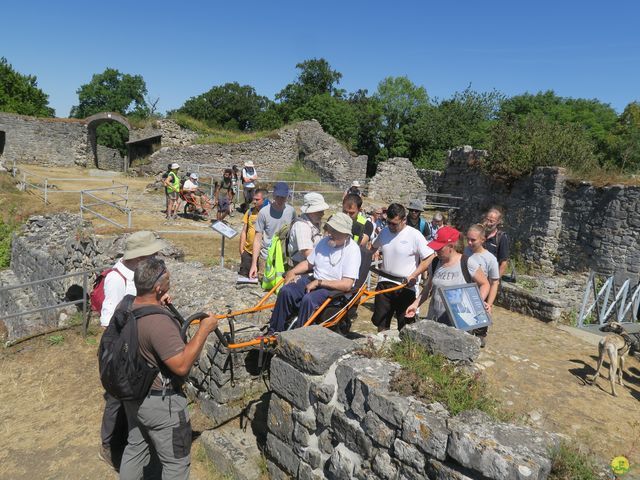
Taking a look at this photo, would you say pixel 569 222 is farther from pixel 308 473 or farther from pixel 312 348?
pixel 308 473

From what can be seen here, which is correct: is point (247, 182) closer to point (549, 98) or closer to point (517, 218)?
point (517, 218)

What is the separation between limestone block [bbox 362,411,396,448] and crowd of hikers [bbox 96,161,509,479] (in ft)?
3.92

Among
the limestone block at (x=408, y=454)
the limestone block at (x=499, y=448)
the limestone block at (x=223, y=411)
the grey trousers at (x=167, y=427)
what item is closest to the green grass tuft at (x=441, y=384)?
the limestone block at (x=499, y=448)

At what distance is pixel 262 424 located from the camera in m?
4.23

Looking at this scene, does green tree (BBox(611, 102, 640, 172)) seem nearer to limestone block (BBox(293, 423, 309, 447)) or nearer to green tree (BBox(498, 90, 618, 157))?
green tree (BBox(498, 90, 618, 157))

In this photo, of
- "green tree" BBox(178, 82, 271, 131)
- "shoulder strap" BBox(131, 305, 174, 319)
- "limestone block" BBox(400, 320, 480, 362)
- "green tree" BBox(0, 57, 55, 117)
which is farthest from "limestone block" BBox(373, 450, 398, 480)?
"green tree" BBox(178, 82, 271, 131)

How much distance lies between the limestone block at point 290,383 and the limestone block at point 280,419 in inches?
2.8

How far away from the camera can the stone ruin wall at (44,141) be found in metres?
23.9

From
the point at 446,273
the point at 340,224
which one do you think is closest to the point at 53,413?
the point at 340,224

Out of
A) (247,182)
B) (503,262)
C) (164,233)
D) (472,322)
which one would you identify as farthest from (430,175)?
(472,322)

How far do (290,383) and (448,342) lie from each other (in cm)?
126

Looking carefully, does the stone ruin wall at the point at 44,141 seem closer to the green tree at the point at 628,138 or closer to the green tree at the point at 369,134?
the green tree at the point at 369,134

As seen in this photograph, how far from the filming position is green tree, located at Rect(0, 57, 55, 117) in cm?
3875

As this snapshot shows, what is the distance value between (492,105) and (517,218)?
87.9 ft
